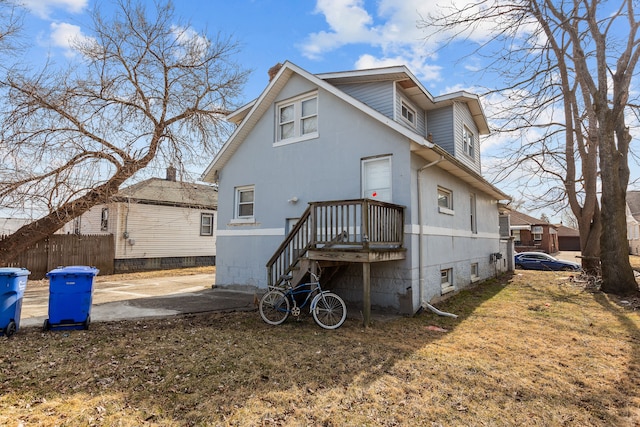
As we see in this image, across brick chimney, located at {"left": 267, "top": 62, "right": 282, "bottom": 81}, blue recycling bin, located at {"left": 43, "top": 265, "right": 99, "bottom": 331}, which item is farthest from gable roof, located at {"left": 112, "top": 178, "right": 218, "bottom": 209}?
blue recycling bin, located at {"left": 43, "top": 265, "right": 99, "bottom": 331}

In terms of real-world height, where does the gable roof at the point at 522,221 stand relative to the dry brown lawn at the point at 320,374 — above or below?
above

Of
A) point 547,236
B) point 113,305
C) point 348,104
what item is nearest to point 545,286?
point 348,104

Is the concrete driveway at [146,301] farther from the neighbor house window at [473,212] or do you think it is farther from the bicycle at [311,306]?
the neighbor house window at [473,212]

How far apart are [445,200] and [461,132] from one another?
10.4 ft

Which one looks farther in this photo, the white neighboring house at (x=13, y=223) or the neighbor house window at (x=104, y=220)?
the neighbor house window at (x=104, y=220)

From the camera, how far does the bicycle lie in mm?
7018

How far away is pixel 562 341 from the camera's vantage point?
6.25m

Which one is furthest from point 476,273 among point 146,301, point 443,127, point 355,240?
point 146,301

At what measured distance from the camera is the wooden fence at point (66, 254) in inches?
574

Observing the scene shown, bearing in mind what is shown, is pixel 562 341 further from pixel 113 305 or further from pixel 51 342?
pixel 113 305

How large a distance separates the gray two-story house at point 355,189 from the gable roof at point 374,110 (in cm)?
4

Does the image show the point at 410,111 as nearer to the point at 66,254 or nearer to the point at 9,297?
the point at 9,297

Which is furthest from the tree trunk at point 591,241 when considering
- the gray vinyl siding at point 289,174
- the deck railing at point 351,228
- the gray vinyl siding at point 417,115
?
the gray vinyl siding at point 289,174

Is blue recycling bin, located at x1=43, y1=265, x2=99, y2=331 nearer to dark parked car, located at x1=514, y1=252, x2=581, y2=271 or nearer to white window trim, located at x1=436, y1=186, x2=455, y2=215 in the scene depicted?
white window trim, located at x1=436, y1=186, x2=455, y2=215
